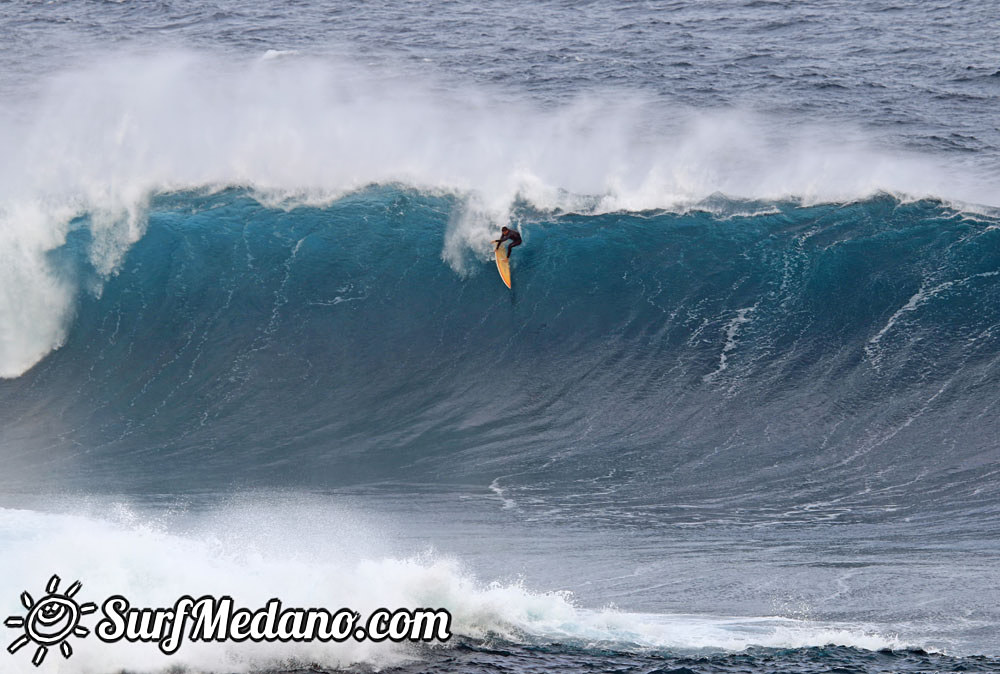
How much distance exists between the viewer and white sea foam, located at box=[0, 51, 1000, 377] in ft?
67.7

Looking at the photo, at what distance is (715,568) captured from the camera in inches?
551

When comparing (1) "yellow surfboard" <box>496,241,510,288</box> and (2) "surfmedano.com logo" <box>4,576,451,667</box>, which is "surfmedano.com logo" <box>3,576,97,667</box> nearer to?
(2) "surfmedano.com logo" <box>4,576,451,667</box>

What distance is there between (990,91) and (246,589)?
22.6 metres

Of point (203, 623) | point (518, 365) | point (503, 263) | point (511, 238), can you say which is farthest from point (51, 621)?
point (511, 238)

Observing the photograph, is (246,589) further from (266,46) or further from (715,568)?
(266,46)

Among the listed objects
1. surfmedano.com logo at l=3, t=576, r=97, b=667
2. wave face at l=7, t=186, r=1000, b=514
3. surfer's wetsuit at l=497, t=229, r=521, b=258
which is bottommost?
wave face at l=7, t=186, r=1000, b=514

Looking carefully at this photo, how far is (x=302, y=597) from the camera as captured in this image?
1272 cm

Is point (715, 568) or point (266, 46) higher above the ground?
point (266, 46)

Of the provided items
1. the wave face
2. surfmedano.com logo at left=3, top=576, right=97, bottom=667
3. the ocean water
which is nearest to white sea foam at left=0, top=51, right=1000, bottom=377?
the ocean water

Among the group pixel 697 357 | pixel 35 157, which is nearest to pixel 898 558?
pixel 697 357

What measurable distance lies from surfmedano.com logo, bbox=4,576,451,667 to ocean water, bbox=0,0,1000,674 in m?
0.15

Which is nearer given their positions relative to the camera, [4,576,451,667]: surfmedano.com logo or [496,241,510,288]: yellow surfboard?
[4,576,451,667]: surfmedano.com logo

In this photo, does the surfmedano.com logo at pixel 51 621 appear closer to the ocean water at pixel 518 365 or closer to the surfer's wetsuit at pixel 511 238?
the ocean water at pixel 518 365

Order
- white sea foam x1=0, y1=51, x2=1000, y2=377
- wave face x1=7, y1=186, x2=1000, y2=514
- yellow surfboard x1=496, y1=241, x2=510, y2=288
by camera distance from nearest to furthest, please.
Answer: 1. wave face x1=7, y1=186, x2=1000, y2=514
2. yellow surfboard x1=496, y1=241, x2=510, y2=288
3. white sea foam x1=0, y1=51, x2=1000, y2=377
